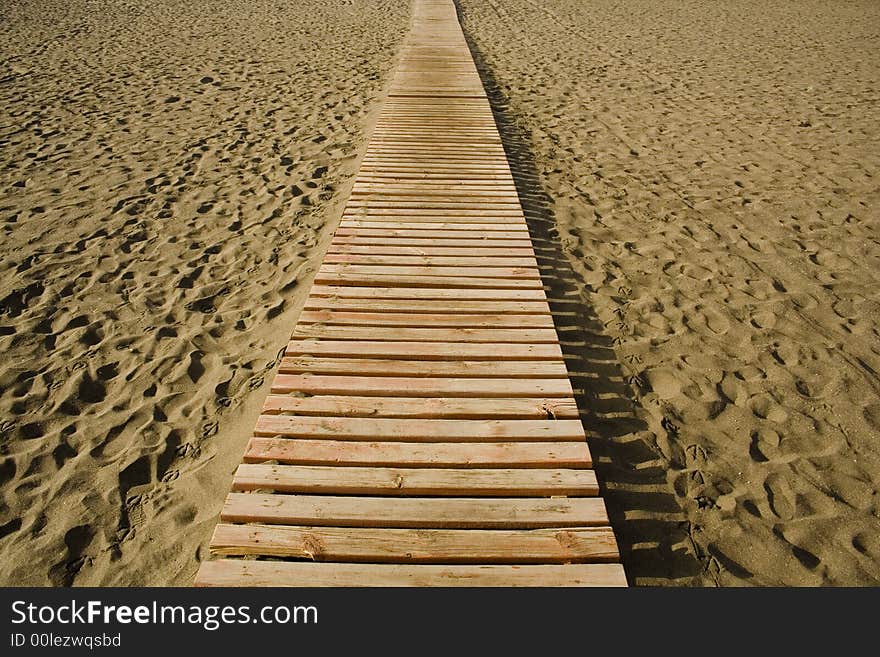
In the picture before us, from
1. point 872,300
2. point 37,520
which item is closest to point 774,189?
point 872,300

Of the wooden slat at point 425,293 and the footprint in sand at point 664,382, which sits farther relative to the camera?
the wooden slat at point 425,293

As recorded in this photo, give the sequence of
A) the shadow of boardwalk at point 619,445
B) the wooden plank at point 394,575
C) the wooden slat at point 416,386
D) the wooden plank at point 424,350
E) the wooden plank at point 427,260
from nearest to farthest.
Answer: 1. the wooden plank at point 394,575
2. the shadow of boardwalk at point 619,445
3. the wooden slat at point 416,386
4. the wooden plank at point 424,350
5. the wooden plank at point 427,260

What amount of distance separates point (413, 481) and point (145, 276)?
310 centimetres

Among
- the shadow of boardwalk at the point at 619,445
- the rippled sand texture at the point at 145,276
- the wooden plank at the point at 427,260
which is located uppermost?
the wooden plank at the point at 427,260

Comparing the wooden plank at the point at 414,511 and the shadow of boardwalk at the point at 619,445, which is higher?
the wooden plank at the point at 414,511

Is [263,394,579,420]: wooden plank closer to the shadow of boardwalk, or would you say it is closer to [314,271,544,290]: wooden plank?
the shadow of boardwalk

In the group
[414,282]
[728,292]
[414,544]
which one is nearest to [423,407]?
[414,544]

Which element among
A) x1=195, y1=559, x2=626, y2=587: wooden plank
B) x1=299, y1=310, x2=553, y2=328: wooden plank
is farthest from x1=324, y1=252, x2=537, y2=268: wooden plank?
x1=195, y1=559, x2=626, y2=587: wooden plank

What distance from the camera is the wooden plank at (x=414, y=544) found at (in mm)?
2121

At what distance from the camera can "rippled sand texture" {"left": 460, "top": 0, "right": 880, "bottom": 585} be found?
249cm

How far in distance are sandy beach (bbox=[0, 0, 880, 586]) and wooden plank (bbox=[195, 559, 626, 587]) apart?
0.36 m

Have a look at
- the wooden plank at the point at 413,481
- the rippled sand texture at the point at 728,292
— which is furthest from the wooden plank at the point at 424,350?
the wooden plank at the point at 413,481

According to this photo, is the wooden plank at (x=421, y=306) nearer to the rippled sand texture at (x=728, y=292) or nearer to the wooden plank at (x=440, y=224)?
the rippled sand texture at (x=728, y=292)
